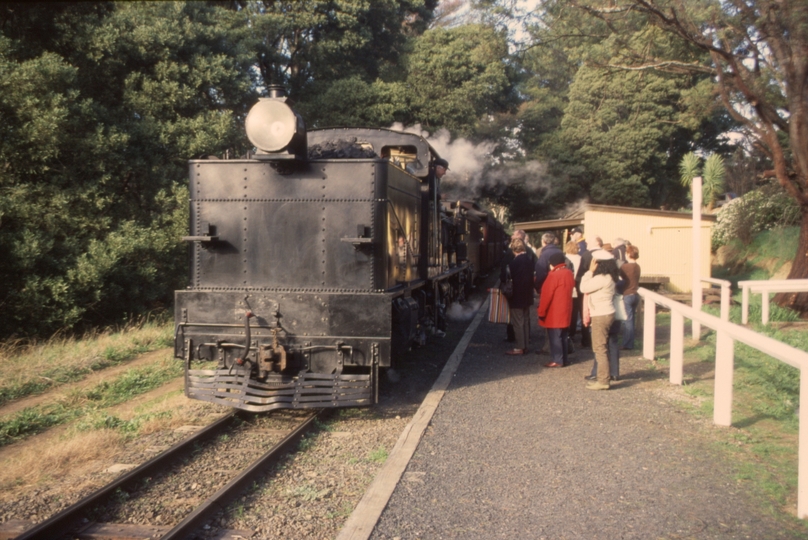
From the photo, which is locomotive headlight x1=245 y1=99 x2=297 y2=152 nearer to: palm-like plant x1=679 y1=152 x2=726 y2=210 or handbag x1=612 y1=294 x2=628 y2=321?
handbag x1=612 y1=294 x2=628 y2=321

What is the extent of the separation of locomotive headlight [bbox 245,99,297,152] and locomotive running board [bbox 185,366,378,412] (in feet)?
7.20

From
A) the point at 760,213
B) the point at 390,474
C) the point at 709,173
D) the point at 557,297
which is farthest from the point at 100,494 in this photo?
the point at 709,173

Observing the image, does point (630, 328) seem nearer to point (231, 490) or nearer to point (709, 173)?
point (231, 490)

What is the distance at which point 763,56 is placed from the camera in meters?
13.3

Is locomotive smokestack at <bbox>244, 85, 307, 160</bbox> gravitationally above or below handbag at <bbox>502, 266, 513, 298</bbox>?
above

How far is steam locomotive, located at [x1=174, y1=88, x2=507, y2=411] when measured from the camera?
6102 mm

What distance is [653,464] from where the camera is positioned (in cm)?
484

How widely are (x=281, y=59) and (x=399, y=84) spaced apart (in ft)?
13.6

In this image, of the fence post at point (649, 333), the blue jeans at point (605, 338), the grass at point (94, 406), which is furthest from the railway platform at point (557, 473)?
the grass at point (94, 406)

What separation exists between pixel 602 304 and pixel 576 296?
8.33 feet

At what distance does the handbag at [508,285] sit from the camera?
371 inches

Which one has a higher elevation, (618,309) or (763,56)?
(763,56)

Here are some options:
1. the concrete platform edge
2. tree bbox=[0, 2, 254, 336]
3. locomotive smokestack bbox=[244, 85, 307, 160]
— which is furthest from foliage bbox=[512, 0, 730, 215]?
locomotive smokestack bbox=[244, 85, 307, 160]

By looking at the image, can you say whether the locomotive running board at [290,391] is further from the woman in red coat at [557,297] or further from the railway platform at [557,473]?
the woman in red coat at [557,297]
